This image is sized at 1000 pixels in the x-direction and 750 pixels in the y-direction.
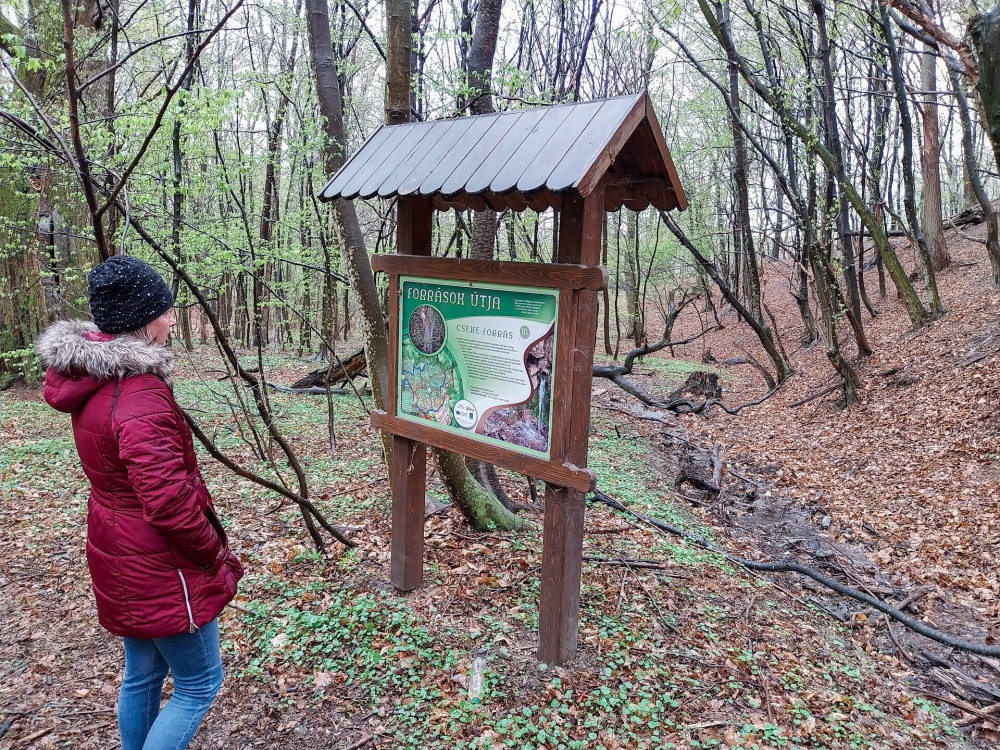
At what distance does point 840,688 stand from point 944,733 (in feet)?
1.87

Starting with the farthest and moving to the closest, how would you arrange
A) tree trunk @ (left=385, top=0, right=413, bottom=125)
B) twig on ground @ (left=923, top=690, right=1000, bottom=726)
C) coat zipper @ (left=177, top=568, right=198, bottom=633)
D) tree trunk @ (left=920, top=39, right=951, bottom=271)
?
tree trunk @ (left=920, top=39, right=951, bottom=271), tree trunk @ (left=385, top=0, right=413, bottom=125), twig on ground @ (left=923, top=690, right=1000, bottom=726), coat zipper @ (left=177, top=568, right=198, bottom=633)

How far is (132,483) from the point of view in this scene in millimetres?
2262

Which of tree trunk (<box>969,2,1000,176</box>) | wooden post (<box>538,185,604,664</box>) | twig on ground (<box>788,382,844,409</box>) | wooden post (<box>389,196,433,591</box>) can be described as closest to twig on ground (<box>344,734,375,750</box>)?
wooden post (<box>538,185,604,664</box>)

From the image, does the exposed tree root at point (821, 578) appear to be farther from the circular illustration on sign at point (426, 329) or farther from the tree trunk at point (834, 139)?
the tree trunk at point (834, 139)

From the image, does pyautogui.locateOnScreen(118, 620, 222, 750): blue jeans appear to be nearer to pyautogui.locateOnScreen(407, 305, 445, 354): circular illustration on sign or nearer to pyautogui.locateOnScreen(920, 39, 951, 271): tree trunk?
pyautogui.locateOnScreen(407, 305, 445, 354): circular illustration on sign

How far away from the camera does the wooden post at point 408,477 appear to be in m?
4.20

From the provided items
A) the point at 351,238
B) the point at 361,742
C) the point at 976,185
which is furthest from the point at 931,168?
the point at 361,742

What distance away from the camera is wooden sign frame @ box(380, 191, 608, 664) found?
3.24 meters

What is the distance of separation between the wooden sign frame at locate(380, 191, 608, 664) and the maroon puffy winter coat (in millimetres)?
1736

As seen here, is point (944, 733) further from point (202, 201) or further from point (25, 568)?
point (202, 201)

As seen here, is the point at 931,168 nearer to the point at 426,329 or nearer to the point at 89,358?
the point at 426,329

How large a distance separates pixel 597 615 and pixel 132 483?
3.02 metres

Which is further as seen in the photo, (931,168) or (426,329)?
(931,168)

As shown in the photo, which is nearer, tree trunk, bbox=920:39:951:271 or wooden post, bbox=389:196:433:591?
wooden post, bbox=389:196:433:591
